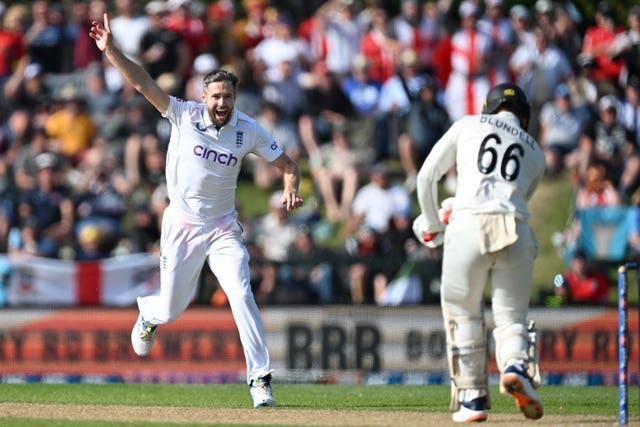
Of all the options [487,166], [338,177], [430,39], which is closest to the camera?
[487,166]

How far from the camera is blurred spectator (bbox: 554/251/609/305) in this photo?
17.7m

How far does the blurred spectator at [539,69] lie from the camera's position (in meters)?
21.1

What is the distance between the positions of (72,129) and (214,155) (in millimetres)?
10476

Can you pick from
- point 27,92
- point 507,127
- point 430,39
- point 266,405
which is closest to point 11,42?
point 27,92

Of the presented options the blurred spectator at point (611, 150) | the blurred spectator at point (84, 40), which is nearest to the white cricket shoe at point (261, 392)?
the blurred spectator at point (611, 150)

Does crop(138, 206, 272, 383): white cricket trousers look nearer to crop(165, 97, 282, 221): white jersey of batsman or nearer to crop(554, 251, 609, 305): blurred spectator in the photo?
crop(165, 97, 282, 221): white jersey of batsman

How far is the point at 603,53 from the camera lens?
850 inches

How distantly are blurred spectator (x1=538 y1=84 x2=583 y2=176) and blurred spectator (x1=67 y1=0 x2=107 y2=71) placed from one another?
278 inches

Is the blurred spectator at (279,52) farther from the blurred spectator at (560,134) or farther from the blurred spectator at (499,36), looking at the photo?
the blurred spectator at (560,134)

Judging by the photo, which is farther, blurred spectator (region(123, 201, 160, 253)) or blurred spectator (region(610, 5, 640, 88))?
blurred spectator (region(610, 5, 640, 88))

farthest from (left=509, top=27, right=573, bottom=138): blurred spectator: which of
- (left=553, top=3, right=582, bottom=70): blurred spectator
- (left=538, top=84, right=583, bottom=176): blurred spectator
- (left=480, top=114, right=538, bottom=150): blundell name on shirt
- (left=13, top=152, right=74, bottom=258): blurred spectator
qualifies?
(left=480, top=114, right=538, bottom=150): blundell name on shirt

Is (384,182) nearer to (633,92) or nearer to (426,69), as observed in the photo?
(426,69)

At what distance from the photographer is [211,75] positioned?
1095cm

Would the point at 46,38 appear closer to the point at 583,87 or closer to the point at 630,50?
the point at 583,87
